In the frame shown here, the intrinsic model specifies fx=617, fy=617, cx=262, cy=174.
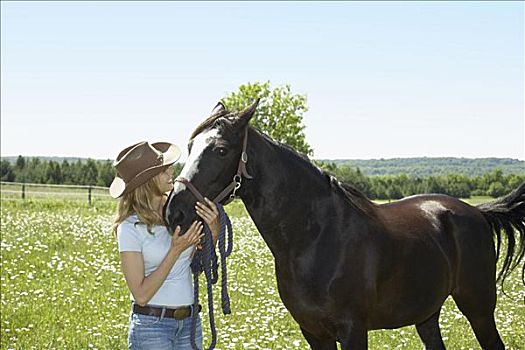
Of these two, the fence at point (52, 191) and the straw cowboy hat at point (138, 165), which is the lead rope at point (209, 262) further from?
the fence at point (52, 191)

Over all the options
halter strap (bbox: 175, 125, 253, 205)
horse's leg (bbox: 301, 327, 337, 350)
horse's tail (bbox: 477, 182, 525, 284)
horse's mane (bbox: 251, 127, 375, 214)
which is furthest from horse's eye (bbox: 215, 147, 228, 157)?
horse's tail (bbox: 477, 182, 525, 284)

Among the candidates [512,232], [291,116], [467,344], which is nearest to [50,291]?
[467,344]

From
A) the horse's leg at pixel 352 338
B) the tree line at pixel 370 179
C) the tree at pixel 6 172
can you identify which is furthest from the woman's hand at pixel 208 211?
the tree at pixel 6 172

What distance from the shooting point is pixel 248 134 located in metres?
4.03

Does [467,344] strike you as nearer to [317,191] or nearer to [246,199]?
[317,191]

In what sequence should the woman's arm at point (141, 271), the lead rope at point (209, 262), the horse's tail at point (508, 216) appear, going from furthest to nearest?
the horse's tail at point (508, 216)
the lead rope at point (209, 262)
the woman's arm at point (141, 271)

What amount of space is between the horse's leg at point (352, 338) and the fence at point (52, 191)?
31.9 m

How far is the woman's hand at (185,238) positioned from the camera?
12.3 ft

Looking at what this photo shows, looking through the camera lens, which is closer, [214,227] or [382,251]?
[214,227]

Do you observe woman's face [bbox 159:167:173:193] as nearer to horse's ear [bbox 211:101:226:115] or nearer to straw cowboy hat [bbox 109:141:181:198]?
straw cowboy hat [bbox 109:141:181:198]

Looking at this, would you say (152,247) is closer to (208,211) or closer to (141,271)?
(141,271)

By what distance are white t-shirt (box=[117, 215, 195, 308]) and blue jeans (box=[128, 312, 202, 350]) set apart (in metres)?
0.11

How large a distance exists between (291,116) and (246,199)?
50.2 metres

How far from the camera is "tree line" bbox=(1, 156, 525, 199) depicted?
9928mm
